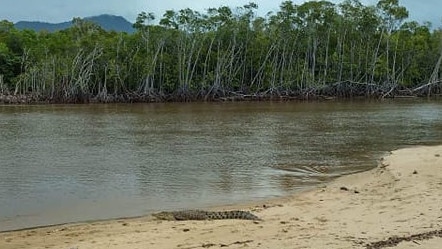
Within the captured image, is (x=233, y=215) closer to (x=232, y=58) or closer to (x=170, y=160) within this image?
(x=170, y=160)

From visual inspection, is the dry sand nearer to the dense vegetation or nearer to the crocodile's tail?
the crocodile's tail

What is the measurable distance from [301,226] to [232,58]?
58595mm

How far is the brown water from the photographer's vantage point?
12.7 m

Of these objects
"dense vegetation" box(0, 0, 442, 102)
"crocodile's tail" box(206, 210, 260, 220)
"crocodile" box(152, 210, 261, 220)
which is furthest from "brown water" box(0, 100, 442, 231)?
"dense vegetation" box(0, 0, 442, 102)

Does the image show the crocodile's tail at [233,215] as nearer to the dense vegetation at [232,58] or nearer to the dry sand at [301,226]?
the dry sand at [301,226]

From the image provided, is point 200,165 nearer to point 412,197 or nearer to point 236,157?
point 236,157

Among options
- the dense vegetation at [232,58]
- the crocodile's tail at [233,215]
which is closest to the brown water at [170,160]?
the crocodile's tail at [233,215]

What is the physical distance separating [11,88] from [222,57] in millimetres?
24128

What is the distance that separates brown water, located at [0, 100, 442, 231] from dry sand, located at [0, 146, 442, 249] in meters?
1.35

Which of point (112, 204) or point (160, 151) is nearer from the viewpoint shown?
point (112, 204)

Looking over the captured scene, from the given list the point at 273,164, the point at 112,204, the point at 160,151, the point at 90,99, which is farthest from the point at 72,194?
the point at 90,99

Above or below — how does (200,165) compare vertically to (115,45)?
below

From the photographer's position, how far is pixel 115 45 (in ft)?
220

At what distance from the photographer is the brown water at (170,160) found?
12.7 metres
